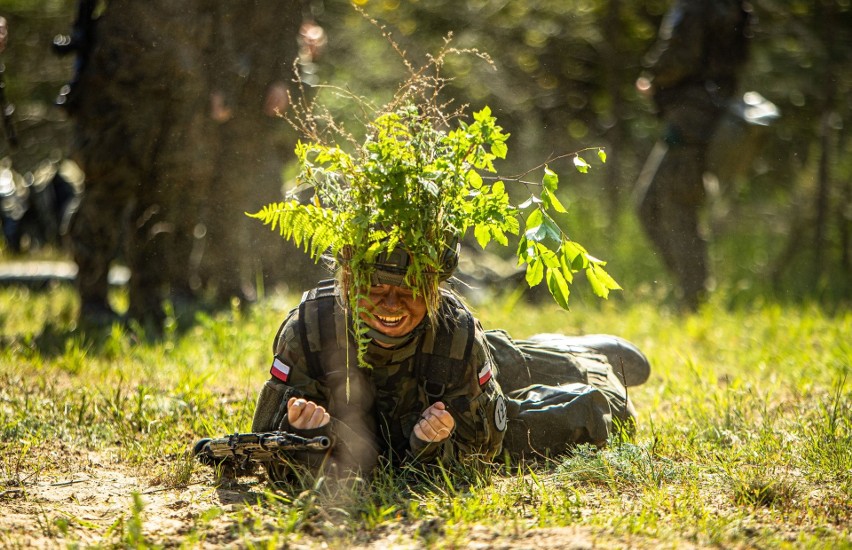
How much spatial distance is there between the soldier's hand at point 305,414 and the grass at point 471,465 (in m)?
0.22

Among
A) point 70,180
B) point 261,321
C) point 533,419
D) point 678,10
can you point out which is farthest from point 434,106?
point 70,180

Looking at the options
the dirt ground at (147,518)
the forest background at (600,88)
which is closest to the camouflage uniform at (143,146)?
the forest background at (600,88)

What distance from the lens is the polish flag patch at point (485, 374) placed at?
370 centimetres

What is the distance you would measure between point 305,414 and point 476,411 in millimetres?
649

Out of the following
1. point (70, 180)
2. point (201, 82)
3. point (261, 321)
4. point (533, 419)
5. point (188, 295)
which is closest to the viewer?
point (533, 419)

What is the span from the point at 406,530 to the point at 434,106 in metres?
1.41

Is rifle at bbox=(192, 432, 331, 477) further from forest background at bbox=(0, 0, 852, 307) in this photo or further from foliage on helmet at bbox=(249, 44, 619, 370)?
forest background at bbox=(0, 0, 852, 307)

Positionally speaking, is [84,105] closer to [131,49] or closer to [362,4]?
[131,49]

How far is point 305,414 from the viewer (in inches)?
134

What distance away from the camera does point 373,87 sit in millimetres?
10234

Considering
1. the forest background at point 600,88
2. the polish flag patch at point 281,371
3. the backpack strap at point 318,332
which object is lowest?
the polish flag patch at point 281,371

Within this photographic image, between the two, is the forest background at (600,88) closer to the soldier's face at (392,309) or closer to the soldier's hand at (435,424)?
the soldier's face at (392,309)

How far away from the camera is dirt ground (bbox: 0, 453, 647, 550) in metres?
3.01

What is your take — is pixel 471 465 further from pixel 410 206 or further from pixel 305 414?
pixel 410 206
